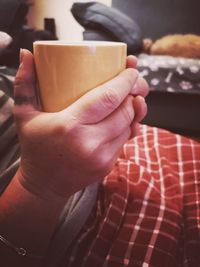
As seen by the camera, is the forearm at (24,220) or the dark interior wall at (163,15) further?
the dark interior wall at (163,15)

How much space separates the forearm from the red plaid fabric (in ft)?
0.31

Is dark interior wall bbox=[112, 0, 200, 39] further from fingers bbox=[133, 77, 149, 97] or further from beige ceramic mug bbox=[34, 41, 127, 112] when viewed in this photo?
beige ceramic mug bbox=[34, 41, 127, 112]

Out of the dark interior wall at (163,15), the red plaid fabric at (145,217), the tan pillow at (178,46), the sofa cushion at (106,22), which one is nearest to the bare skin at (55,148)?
the red plaid fabric at (145,217)

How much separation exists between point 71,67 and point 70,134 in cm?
8

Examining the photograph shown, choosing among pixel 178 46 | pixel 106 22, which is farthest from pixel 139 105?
pixel 178 46

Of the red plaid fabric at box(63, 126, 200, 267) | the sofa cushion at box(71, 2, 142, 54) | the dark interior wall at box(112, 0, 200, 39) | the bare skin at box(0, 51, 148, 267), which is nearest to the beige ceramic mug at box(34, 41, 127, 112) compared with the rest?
the bare skin at box(0, 51, 148, 267)

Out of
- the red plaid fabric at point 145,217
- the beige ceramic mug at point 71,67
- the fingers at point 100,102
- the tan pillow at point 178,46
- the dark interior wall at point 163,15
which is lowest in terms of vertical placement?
the tan pillow at point 178,46

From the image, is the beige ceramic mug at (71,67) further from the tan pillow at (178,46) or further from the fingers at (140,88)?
the tan pillow at (178,46)

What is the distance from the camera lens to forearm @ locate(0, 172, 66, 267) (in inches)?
17.9

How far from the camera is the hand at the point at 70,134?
377mm

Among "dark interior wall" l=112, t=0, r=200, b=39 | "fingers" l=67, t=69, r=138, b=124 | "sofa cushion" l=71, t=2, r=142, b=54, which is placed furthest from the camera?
"dark interior wall" l=112, t=0, r=200, b=39

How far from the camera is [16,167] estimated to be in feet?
1.77

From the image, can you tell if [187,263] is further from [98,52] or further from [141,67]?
[141,67]

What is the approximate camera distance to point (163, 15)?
7.23 feet
